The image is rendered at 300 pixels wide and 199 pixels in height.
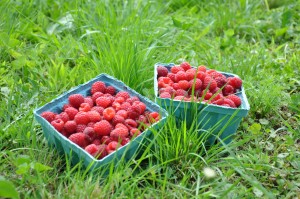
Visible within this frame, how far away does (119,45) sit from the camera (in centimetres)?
285

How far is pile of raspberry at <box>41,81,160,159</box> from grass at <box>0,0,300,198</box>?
96mm

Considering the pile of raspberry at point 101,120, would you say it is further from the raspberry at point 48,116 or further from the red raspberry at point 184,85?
the red raspberry at point 184,85

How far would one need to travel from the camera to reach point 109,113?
2.30 meters

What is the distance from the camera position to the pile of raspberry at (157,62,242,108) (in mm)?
2416

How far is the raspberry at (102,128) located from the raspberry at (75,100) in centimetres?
23

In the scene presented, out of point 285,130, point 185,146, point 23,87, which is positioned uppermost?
point 23,87

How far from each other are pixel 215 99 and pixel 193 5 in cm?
175

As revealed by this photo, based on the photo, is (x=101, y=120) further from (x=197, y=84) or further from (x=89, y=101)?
(x=197, y=84)

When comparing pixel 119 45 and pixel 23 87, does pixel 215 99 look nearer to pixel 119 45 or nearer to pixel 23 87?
pixel 119 45

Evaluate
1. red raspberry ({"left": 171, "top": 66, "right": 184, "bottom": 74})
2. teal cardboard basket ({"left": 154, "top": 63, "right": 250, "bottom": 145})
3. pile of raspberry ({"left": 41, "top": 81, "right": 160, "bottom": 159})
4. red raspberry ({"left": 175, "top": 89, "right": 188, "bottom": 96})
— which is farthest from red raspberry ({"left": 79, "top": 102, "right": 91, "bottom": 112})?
red raspberry ({"left": 171, "top": 66, "right": 184, "bottom": 74})

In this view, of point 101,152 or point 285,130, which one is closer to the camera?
point 101,152

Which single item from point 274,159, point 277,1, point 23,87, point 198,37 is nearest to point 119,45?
point 23,87

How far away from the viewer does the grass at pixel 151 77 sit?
2139 mm

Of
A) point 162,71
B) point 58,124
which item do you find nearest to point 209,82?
point 162,71
